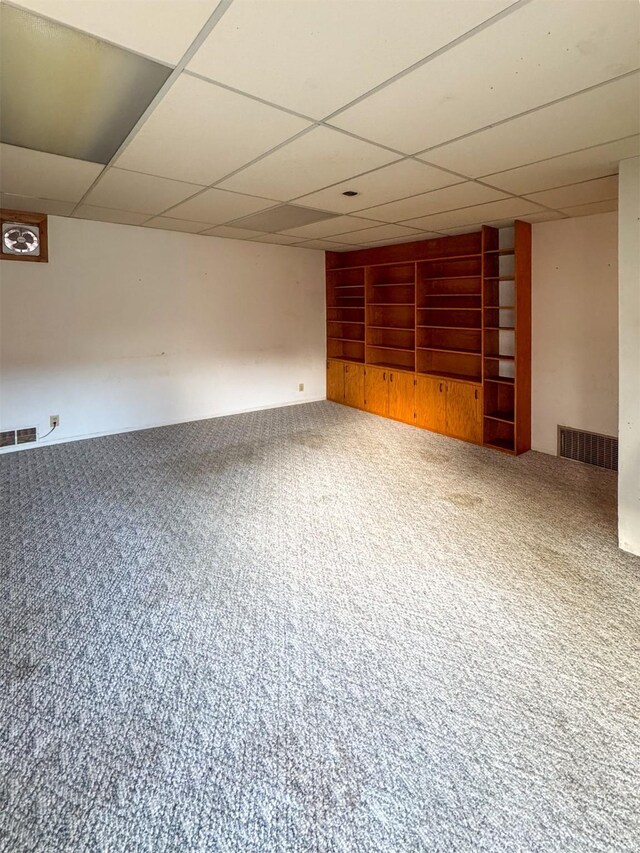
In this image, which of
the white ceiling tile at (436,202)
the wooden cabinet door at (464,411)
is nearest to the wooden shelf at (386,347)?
the wooden cabinet door at (464,411)

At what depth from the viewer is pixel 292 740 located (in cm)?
171

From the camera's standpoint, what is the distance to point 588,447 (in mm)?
4805

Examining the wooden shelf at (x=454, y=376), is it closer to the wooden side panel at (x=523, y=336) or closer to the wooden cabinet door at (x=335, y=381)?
the wooden side panel at (x=523, y=336)

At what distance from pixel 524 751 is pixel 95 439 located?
5273 mm

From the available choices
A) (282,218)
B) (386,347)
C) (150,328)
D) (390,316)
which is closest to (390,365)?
(386,347)

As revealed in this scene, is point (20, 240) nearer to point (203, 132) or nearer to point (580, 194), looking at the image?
point (203, 132)

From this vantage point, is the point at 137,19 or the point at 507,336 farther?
the point at 507,336

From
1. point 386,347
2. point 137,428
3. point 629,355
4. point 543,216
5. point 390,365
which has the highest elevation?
point 543,216

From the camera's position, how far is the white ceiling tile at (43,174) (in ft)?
10.2

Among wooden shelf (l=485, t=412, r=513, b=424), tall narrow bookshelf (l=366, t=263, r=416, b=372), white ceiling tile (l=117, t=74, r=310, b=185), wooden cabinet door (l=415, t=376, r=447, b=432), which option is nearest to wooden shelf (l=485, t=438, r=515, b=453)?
wooden shelf (l=485, t=412, r=513, b=424)

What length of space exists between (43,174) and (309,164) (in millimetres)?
2056

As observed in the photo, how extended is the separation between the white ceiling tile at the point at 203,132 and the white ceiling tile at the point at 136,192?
0.23 m

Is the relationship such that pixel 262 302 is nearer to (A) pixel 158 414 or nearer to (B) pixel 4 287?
(A) pixel 158 414

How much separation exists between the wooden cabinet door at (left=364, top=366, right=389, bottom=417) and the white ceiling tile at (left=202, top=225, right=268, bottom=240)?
95.6 inches
